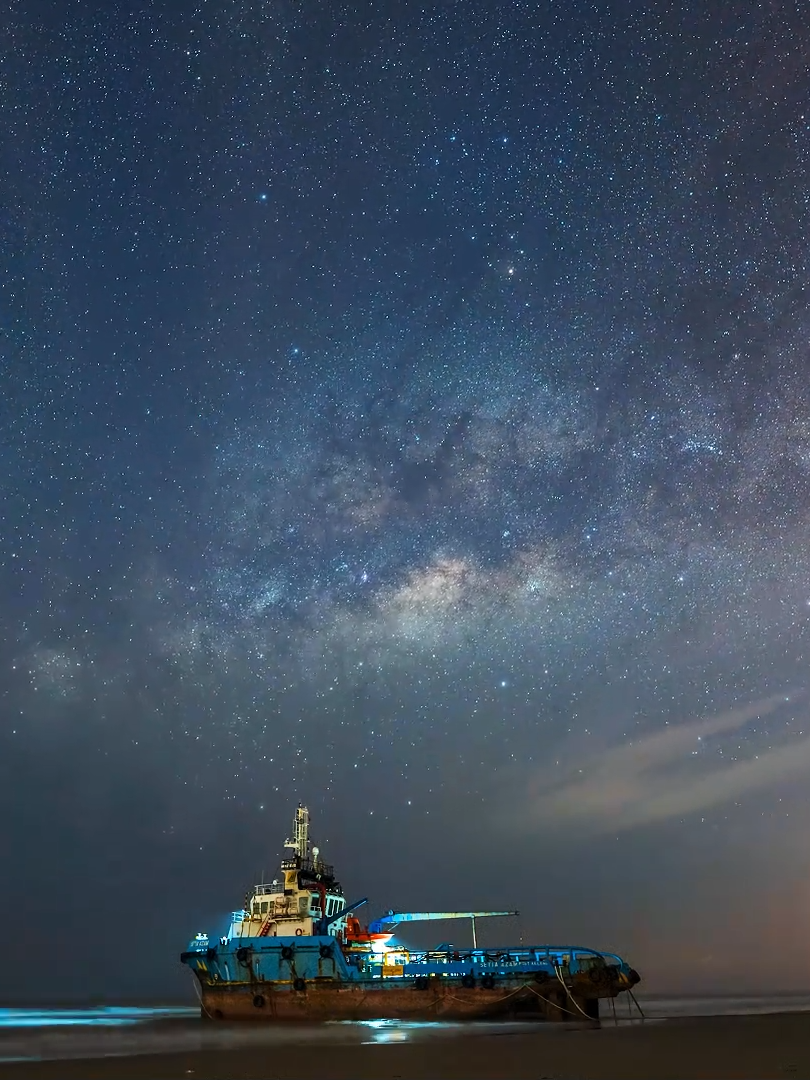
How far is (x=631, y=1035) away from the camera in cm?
3781

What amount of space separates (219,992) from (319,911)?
834 cm

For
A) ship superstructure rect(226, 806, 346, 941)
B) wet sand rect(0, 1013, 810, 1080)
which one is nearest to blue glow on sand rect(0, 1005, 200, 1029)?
ship superstructure rect(226, 806, 346, 941)

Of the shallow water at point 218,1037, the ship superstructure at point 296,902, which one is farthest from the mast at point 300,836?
the shallow water at point 218,1037

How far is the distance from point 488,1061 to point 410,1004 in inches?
1004

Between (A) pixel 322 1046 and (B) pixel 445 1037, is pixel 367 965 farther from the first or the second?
(A) pixel 322 1046

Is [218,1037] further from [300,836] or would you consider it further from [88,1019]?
[88,1019]

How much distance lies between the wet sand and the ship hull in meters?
10.9

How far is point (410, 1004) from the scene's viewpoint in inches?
1946

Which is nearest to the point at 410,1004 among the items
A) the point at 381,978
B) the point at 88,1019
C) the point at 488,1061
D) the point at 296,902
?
the point at 381,978

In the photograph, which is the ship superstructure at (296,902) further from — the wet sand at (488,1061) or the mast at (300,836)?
the wet sand at (488,1061)

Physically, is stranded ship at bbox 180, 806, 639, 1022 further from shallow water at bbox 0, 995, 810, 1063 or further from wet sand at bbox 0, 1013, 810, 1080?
wet sand at bbox 0, 1013, 810, 1080

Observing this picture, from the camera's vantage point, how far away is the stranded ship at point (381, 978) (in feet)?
159

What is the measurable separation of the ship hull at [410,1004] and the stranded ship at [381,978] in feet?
0.18

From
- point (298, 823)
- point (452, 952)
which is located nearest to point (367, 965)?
point (452, 952)
